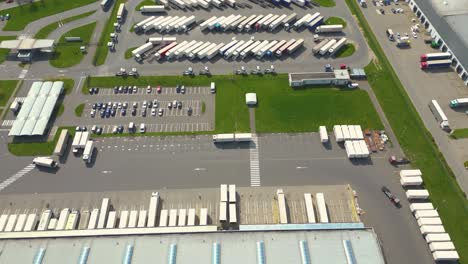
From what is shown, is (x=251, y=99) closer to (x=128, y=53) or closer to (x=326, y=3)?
(x=128, y=53)

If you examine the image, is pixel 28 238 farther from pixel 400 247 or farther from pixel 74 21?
pixel 74 21

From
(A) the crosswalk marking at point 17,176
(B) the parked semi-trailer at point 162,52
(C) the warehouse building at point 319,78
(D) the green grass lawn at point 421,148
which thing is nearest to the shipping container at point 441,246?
(D) the green grass lawn at point 421,148

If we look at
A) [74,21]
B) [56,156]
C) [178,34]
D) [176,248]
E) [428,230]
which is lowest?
[176,248]

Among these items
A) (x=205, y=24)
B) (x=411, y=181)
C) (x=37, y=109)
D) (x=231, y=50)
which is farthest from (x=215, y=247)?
(x=205, y=24)

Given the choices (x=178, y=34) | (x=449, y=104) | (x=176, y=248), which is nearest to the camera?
(x=176, y=248)

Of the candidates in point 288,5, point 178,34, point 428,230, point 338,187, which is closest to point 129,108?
point 178,34

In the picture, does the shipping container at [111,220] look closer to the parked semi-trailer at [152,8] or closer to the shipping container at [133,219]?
the shipping container at [133,219]

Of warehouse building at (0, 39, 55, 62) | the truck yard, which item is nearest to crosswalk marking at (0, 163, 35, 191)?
the truck yard

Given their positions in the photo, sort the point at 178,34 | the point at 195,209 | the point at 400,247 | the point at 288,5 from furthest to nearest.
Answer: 1. the point at 288,5
2. the point at 178,34
3. the point at 195,209
4. the point at 400,247
